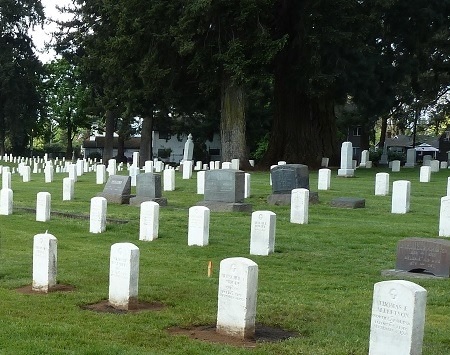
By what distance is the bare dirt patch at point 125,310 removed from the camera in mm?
8617

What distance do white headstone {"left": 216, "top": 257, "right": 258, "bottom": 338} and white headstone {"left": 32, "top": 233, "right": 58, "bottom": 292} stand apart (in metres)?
3.18

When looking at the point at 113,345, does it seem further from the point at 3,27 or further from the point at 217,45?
the point at 3,27

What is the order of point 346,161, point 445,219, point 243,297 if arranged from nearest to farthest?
point 243,297, point 445,219, point 346,161

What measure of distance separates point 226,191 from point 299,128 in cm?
1824

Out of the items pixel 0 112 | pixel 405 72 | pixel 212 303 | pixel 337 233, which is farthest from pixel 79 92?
pixel 212 303

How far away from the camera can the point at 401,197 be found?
18031mm

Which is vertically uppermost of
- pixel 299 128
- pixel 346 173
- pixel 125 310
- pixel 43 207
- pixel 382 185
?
pixel 299 128

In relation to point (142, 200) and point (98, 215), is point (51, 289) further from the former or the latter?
point (142, 200)

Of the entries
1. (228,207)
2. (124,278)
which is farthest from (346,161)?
(124,278)

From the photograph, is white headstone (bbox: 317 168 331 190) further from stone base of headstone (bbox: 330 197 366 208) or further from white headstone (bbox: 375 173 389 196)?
stone base of headstone (bbox: 330 197 366 208)

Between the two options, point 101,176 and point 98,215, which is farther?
point 101,176

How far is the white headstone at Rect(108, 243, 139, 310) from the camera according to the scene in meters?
8.69

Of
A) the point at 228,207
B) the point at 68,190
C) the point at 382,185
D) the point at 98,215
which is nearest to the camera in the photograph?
the point at 98,215

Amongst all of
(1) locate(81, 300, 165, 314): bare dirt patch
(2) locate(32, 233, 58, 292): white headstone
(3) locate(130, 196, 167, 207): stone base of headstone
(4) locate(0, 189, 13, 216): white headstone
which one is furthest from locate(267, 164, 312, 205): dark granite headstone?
(1) locate(81, 300, 165, 314): bare dirt patch
